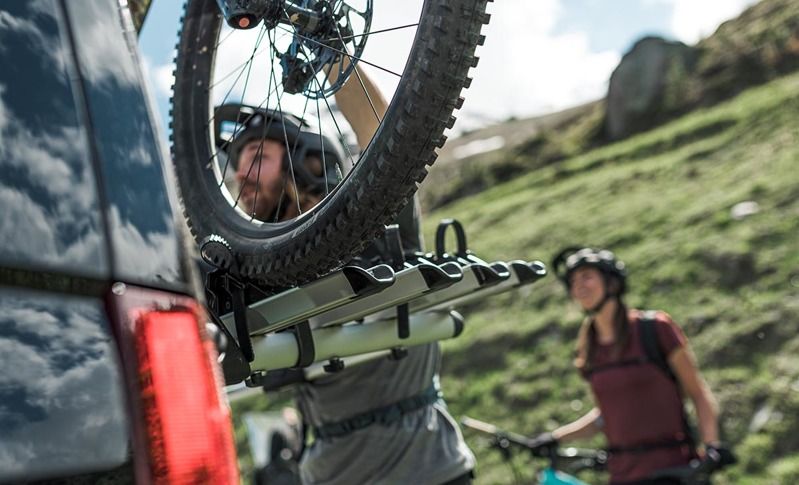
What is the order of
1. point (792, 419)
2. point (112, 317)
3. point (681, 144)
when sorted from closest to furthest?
point (112, 317), point (792, 419), point (681, 144)

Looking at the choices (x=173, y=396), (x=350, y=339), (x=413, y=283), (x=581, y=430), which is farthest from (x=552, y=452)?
(x=173, y=396)

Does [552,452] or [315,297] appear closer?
[315,297]

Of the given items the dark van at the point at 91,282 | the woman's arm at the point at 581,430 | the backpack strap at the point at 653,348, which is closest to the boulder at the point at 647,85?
the woman's arm at the point at 581,430

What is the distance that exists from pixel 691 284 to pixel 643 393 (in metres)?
5.41

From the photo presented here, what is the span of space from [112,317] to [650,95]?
76.0 feet

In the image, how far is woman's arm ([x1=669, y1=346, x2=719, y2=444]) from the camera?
4.54 meters

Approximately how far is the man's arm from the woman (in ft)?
8.29

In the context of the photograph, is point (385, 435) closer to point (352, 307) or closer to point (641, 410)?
point (352, 307)

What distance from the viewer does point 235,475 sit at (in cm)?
123

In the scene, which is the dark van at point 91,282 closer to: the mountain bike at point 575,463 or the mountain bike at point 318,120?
the mountain bike at point 318,120

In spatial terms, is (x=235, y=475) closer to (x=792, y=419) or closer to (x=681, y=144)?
(x=792, y=419)

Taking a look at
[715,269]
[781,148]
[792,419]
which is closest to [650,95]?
[781,148]

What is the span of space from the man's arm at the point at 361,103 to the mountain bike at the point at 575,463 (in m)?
2.51

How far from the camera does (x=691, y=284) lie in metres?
9.74
